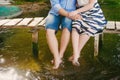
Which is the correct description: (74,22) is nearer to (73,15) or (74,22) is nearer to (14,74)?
(73,15)

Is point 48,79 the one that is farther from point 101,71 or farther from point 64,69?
point 101,71

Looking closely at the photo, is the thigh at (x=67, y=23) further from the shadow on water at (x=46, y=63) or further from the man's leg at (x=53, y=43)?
the shadow on water at (x=46, y=63)

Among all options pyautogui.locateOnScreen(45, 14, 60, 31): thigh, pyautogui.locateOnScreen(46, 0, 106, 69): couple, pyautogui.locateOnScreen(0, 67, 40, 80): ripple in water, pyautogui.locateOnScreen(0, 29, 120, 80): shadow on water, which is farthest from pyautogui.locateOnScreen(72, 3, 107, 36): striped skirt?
pyautogui.locateOnScreen(0, 67, 40, 80): ripple in water

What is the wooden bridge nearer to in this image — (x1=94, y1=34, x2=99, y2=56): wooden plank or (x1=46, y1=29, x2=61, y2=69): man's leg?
(x1=94, y1=34, x2=99, y2=56): wooden plank

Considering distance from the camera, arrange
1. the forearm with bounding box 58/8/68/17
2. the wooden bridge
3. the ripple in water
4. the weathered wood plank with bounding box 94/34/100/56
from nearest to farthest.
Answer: the forearm with bounding box 58/8/68/17
the ripple in water
the wooden bridge
the weathered wood plank with bounding box 94/34/100/56

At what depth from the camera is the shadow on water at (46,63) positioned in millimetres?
5703

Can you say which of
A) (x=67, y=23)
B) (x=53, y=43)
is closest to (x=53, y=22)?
(x=67, y=23)

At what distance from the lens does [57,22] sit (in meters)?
5.20

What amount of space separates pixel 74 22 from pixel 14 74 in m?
1.64

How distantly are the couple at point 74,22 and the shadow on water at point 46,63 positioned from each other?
2.13ft

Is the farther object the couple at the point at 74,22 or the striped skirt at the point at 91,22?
the striped skirt at the point at 91,22

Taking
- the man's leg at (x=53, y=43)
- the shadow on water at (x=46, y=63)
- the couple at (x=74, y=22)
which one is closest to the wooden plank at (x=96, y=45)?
the shadow on water at (x=46, y=63)

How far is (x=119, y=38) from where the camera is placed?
825cm

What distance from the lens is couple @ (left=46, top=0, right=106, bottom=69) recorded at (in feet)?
16.5
